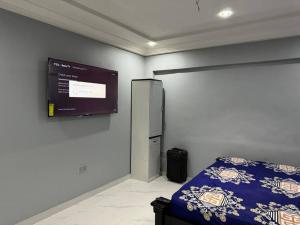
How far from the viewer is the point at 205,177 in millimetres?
2553

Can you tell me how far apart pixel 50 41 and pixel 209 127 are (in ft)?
9.74

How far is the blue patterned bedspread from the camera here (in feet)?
5.58

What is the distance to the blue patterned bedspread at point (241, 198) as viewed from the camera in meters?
1.70

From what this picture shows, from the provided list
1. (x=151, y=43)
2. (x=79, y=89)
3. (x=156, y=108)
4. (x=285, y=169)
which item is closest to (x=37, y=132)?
(x=79, y=89)

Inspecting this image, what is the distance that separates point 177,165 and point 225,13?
2.68 m

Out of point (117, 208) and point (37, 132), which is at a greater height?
point (37, 132)

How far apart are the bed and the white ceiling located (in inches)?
82.7

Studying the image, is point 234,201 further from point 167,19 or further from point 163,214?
point 167,19

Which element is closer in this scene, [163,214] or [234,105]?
[163,214]

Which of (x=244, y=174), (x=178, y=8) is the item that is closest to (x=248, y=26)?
(x=178, y=8)

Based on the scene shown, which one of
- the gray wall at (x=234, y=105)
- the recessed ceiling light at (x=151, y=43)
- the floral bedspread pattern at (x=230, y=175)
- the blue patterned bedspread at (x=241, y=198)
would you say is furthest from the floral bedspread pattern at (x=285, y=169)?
the recessed ceiling light at (x=151, y=43)

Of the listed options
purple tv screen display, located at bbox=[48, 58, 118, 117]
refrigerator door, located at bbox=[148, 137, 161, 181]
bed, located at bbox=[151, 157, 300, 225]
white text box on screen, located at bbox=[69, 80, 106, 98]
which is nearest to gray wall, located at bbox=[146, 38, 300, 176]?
refrigerator door, located at bbox=[148, 137, 161, 181]

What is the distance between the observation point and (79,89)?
2990 mm

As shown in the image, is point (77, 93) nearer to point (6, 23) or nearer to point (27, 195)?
point (6, 23)
